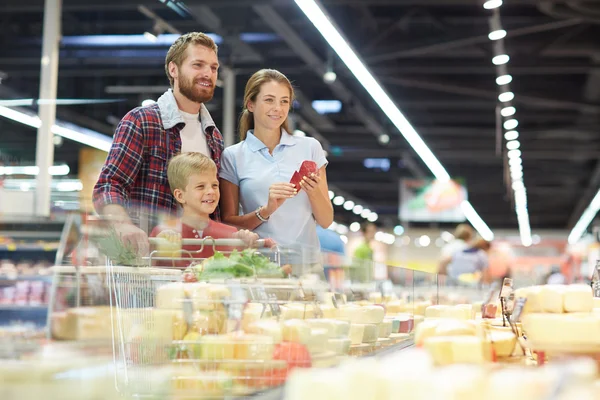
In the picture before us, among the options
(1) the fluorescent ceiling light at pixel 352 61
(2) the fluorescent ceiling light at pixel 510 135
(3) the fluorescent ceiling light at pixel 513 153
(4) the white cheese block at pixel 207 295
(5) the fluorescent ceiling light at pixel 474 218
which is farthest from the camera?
(5) the fluorescent ceiling light at pixel 474 218

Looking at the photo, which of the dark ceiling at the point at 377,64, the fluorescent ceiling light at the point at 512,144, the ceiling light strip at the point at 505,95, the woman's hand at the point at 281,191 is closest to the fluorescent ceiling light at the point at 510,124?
the ceiling light strip at the point at 505,95

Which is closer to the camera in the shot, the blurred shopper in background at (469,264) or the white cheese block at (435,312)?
the white cheese block at (435,312)

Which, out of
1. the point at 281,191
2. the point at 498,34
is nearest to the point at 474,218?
the point at 498,34

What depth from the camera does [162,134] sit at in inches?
130

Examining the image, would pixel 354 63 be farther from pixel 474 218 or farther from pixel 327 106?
pixel 474 218

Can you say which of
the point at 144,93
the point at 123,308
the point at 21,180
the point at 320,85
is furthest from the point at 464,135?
the point at 123,308

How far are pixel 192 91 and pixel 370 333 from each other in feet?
4.30

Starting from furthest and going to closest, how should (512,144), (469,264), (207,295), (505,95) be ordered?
(512,144) < (505,95) < (469,264) < (207,295)

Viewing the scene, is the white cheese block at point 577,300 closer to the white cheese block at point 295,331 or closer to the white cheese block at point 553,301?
the white cheese block at point 553,301

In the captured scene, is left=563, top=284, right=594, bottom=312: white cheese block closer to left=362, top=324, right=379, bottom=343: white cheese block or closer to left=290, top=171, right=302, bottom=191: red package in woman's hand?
left=362, top=324, right=379, bottom=343: white cheese block

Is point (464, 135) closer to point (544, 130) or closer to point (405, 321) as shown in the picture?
point (544, 130)

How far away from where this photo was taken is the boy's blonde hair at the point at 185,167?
10.0 ft

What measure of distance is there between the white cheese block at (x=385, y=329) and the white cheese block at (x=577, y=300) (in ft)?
2.35

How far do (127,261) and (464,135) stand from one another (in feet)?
57.6
